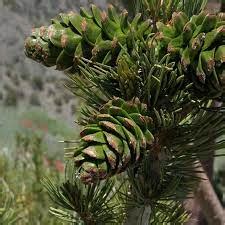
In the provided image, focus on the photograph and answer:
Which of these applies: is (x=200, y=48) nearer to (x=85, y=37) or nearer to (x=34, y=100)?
(x=85, y=37)

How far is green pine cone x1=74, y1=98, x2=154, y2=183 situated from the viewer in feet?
2.16

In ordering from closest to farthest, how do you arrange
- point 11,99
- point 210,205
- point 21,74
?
point 210,205 < point 11,99 < point 21,74

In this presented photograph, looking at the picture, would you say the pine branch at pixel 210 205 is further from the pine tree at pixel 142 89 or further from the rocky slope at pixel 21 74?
the rocky slope at pixel 21 74

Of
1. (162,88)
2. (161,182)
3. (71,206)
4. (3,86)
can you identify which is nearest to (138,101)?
(162,88)

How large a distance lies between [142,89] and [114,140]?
11 cm

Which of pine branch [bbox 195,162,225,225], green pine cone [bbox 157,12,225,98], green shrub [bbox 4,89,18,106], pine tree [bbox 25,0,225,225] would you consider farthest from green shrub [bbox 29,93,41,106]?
green pine cone [bbox 157,12,225,98]

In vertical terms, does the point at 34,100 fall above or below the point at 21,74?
below

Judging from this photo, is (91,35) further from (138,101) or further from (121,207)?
(121,207)

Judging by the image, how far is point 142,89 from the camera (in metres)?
0.76

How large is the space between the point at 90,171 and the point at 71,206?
305 millimetres

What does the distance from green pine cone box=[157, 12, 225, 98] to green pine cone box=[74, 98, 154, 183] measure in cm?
7

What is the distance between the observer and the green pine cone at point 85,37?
76 centimetres

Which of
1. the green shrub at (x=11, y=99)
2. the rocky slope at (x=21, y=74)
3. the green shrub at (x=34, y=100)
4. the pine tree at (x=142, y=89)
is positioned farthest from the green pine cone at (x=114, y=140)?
the green shrub at (x=34, y=100)

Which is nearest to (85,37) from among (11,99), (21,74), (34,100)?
(11,99)
